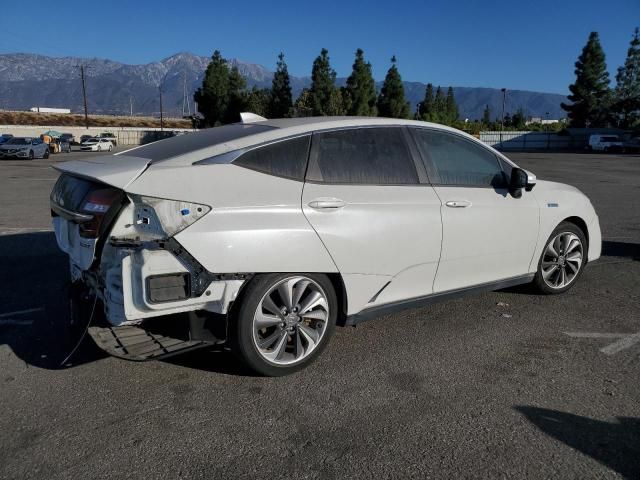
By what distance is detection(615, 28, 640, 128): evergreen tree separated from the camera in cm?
6712

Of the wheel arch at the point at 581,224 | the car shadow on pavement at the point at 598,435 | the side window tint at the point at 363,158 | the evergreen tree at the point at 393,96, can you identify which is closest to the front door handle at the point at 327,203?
the side window tint at the point at 363,158

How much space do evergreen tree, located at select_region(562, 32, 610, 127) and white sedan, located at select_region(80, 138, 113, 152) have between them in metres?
55.3

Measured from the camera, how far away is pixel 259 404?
330 cm

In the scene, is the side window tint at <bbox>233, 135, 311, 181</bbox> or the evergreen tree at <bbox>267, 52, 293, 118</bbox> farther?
the evergreen tree at <bbox>267, 52, 293, 118</bbox>

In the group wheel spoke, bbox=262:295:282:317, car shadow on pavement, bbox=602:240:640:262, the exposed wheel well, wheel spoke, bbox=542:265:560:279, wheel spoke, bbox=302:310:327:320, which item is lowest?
car shadow on pavement, bbox=602:240:640:262

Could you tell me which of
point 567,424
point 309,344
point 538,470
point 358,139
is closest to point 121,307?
point 309,344

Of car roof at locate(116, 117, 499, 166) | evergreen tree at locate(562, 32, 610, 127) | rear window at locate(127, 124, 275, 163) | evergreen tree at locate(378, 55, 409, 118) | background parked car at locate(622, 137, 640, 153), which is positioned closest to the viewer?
car roof at locate(116, 117, 499, 166)

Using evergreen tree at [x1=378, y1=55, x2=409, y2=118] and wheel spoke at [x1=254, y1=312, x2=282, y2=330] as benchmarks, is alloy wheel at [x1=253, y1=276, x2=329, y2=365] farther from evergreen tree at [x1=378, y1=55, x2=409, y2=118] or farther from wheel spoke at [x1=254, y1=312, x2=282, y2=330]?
evergreen tree at [x1=378, y1=55, x2=409, y2=118]

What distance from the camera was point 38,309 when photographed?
4.92 meters

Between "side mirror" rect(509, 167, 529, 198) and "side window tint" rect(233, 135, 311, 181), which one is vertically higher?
"side window tint" rect(233, 135, 311, 181)

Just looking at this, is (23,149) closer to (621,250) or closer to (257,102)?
(257,102)

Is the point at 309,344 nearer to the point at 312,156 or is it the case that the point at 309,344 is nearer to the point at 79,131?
the point at 312,156

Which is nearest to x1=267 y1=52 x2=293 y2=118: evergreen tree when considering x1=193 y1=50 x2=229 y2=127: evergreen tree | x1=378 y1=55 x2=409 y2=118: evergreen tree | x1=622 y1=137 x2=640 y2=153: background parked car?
x1=193 y1=50 x2=229 y2=127: evergreen tree

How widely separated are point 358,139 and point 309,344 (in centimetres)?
145
